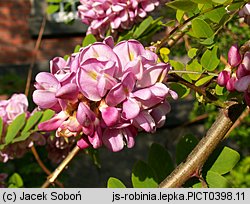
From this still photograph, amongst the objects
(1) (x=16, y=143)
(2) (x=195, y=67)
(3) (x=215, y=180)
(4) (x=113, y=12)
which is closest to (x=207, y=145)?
(3) (x=215, y=180)

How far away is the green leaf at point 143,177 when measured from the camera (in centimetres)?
88

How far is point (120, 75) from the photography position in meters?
0.67

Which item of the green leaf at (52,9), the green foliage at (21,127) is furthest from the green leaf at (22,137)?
the green leaf at (52,9)

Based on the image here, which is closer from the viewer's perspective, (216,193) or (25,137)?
(216,193)

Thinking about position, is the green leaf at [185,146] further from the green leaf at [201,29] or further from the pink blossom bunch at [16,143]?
the pink blossom bunch at [16,143]

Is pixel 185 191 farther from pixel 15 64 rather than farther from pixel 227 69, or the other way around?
pixel 15 64

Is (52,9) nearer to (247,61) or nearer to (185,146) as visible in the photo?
(185,146)

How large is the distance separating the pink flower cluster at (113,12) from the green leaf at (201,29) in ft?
1.21

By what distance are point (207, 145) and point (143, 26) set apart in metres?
0.57

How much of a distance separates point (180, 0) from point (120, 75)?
0.13 metres

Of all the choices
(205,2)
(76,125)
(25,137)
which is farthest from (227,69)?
(25,137)

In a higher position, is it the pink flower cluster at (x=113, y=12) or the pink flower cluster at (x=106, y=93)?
the pink flower cluster at (x=106, y=93)

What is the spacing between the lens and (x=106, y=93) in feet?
2.19

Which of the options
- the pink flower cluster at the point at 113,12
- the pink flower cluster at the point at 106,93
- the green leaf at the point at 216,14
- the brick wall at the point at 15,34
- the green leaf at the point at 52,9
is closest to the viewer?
the pink flower cluster at the point at 106,93
